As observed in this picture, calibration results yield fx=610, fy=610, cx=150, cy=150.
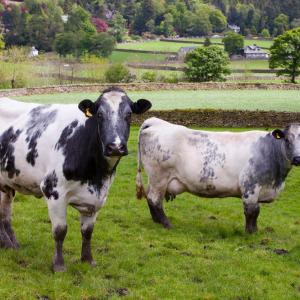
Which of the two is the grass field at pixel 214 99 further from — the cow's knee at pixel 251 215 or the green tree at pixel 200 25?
the green tree at pixel 200 25

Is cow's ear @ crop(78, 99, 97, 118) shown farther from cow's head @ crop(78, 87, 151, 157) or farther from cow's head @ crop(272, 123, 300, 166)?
cow's head @ crop(272, 123, 300, 166)

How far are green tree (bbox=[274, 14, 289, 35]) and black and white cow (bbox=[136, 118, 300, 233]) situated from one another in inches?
6396

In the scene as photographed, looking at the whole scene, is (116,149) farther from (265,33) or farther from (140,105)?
(265,33)

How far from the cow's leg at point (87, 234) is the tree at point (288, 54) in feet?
213

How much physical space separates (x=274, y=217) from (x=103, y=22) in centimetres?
17745

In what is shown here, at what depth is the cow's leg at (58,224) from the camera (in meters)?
7.64

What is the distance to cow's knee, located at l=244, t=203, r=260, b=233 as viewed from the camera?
10.4 metres

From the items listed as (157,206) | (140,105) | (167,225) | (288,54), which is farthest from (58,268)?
(288,54)

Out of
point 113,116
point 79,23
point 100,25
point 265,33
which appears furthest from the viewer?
point 100,25

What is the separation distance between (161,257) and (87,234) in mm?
1335

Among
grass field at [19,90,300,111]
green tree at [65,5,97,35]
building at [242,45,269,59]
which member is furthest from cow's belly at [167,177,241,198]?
green tree at [65,5,97,35]

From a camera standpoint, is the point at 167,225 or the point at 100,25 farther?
the point at 100,25

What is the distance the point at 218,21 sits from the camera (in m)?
192

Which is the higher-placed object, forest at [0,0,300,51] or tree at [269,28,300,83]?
tree at [269,28,300,83]
